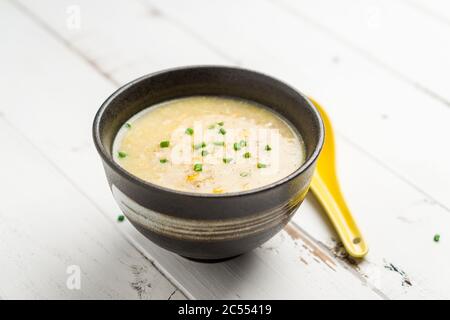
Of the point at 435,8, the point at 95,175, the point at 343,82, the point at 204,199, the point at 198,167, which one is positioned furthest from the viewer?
the point at 435,8

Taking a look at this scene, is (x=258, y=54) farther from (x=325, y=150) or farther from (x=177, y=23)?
(x=325, y=150)

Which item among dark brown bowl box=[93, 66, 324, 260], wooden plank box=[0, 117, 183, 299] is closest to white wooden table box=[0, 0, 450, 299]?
wooden plank box=[0, 117, 183, 299]

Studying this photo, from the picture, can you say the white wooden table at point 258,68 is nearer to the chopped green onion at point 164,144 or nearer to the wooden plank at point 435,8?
the wooden plank at point 435,8

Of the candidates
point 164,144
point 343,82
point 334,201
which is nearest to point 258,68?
point 343,82

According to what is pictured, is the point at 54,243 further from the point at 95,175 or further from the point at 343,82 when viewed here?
the point at 343,82

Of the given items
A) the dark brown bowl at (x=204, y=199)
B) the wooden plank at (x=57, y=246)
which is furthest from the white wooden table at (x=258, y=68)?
the dark brown bowl at (x=204, y=199)
